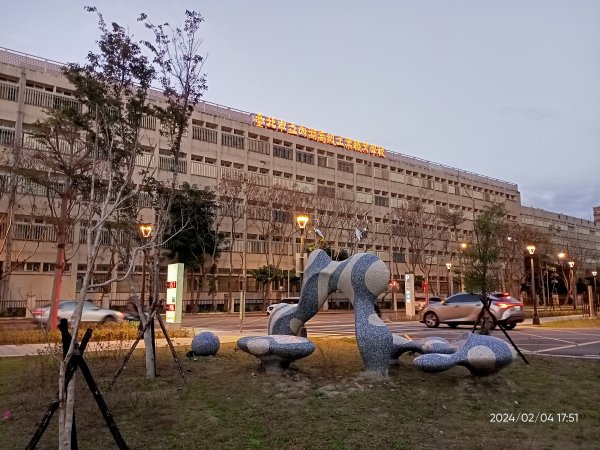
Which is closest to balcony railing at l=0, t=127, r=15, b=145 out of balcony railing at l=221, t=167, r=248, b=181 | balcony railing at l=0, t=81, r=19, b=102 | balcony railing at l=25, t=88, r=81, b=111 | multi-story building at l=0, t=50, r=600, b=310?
multi-story building at l=0, t=50, r=600, b=310

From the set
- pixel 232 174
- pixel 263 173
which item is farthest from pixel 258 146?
pixel 232 174

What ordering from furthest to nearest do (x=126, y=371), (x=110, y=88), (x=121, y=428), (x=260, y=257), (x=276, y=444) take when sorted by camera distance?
(x=260, y=257)
(x=126, y=371)
(x=110, y=88)
(x=121, y=428)
(x=276, y=444)

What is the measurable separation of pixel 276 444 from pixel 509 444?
2737 mm

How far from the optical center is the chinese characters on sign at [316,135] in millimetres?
54688

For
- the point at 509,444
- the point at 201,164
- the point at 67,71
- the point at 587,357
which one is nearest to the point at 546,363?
the point at 587,357

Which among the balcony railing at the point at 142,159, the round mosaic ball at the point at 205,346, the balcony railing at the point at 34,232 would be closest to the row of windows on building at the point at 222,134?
the balcony railing at the point at 142,159

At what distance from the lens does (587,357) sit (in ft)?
41.6

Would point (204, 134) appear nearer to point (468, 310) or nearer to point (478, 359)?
point (468, 310)

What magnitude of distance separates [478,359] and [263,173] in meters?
48.0

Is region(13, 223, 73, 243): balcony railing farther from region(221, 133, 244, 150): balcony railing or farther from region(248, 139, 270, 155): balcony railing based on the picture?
region(248, 139, 270, 155): balcony railing

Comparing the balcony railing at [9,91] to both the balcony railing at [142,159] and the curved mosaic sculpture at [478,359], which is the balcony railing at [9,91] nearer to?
the balcony railing at [142,159]

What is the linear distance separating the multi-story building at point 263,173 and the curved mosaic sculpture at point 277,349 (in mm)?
20068

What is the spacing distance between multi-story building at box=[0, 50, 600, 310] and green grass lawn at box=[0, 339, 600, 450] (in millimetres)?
19815

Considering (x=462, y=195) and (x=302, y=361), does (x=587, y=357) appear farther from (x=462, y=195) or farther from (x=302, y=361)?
(x=462, y=195)
